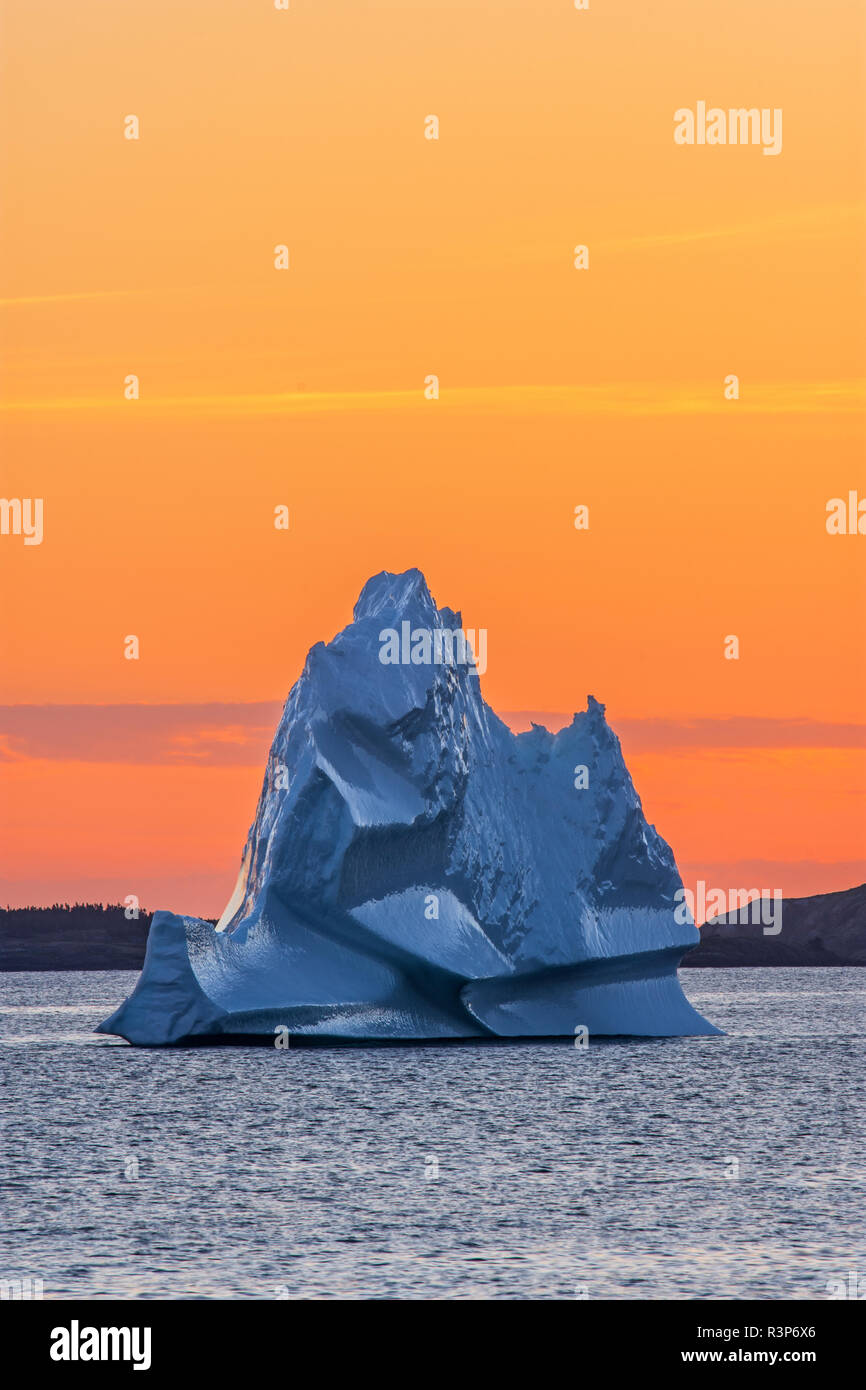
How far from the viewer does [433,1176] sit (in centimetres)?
3097

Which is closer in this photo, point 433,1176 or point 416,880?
point 433,1176

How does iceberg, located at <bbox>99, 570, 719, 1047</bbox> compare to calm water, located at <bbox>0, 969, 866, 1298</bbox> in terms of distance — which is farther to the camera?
iceberg, located at <bbox>99, 570, 719, 1047</bbox>

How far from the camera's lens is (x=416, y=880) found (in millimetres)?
43531

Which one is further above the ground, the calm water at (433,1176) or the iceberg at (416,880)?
the iceberg at (416,880)

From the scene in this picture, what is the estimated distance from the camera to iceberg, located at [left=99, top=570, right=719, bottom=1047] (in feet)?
138

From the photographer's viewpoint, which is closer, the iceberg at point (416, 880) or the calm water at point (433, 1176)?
the calm water at point (433, 1176)

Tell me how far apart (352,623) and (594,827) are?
7.67 metres

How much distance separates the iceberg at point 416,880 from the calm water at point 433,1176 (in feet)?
5.72

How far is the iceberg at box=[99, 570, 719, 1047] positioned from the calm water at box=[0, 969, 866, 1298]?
1.74 meters

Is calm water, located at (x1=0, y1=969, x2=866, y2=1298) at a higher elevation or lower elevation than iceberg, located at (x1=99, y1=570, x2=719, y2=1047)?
lower

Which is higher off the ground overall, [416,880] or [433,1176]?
[416,880]

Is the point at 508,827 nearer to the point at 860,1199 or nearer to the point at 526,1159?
the point at 526,1159

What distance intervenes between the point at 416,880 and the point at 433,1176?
13.0 metres

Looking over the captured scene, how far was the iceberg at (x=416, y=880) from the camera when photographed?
1660 inches
